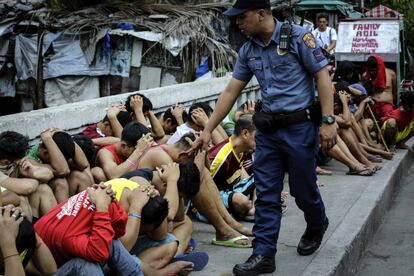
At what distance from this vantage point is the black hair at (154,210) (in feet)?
12.7

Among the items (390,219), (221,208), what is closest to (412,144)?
(390,219)

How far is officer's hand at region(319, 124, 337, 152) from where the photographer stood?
13.8 feet

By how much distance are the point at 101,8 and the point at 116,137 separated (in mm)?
7641

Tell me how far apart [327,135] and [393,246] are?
6.27ft

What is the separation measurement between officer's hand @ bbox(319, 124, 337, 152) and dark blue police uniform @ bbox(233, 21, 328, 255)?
62mm

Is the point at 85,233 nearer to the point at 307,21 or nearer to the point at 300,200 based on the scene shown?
the point at 300,200

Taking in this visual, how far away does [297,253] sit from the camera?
473cm

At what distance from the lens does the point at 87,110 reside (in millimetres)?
5746

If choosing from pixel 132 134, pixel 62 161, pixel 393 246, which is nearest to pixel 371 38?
pixel 393 246

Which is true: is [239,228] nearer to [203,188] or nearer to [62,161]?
[203,188]

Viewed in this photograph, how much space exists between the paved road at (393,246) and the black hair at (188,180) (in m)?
1.56

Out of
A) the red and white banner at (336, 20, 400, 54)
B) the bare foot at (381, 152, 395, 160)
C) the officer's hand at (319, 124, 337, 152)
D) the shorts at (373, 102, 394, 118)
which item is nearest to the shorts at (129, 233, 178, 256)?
the officer's hand at (319, 124, 337, 152)

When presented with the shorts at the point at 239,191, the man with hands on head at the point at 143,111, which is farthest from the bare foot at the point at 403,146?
the man with hands on head at the point at 143,111

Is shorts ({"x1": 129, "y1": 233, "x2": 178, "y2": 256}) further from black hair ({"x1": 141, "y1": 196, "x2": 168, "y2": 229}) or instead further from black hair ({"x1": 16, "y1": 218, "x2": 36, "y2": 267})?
black hair ({"x1": 16, "y1": 218, "x2": 36, "y2": 267})
